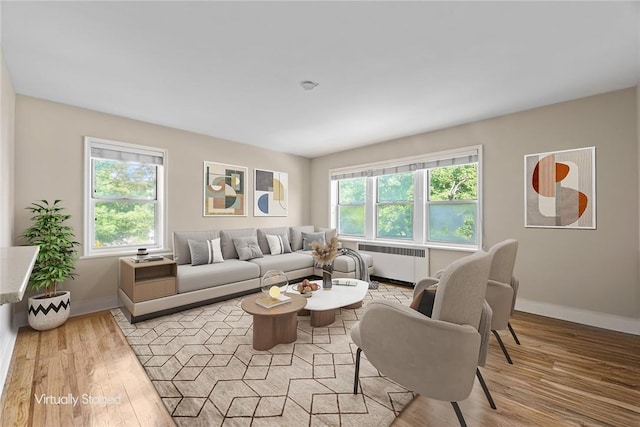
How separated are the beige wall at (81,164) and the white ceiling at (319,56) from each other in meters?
0.24

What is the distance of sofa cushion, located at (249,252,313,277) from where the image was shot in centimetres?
408

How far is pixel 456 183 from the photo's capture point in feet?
13.6

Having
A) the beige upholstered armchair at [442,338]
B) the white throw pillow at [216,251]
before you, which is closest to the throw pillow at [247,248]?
the white throw pillow at [216,251]

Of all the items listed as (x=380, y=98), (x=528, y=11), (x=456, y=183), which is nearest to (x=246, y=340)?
(x=380, y=98)

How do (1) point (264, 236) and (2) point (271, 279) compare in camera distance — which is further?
(1) point (264, 236)

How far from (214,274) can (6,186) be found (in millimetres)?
2069

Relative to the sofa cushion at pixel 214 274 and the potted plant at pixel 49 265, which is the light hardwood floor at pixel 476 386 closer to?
the potted plant at pixel 49 265

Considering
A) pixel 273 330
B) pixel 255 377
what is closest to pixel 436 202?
pixel 273 330

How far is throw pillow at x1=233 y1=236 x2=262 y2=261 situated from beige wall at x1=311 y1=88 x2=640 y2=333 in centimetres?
333

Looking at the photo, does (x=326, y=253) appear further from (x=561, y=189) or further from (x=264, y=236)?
(x=561, y=189)

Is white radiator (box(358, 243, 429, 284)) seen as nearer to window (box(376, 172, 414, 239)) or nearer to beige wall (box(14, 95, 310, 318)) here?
window (box(376, 172, 414, 239))

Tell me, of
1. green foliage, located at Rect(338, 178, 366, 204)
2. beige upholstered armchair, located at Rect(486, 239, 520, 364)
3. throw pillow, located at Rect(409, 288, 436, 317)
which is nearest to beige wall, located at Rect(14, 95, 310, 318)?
green foliage, located at Rect(338, 178, 366, 204)

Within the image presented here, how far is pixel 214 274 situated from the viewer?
11.5 ft
